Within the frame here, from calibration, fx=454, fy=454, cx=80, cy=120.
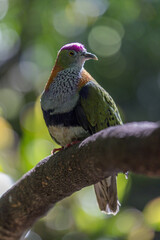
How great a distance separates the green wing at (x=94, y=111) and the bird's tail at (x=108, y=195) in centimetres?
34

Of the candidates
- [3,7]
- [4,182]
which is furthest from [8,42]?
[4,182]

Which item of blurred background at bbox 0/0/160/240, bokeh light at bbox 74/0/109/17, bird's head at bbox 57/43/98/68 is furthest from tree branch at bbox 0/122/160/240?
bokeh light at bbox 74/0/109/17

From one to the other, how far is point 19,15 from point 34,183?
3.55 meters

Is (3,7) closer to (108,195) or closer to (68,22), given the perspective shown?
(68,22)

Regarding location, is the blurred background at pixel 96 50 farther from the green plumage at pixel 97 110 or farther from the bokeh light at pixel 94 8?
the green plumage at pixel 97 110

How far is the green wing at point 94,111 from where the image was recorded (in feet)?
8.80

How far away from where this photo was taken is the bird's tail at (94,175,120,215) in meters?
2.77

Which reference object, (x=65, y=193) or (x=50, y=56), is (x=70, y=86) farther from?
(x=50, y=56)

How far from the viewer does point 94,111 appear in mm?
2707

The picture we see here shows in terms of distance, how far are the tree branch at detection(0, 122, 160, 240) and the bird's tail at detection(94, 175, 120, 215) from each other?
0.54 meters

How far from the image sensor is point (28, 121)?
3.76 metres

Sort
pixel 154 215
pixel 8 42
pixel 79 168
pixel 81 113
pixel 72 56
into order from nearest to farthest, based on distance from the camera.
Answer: pixel 79 168, pixel 81 113, pixel 72 56, pixel 154 215, pixel 8 42

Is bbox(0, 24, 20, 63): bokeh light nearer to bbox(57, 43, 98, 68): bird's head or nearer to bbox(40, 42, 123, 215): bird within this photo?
bbox(57, 43, 98, 68): bird's head

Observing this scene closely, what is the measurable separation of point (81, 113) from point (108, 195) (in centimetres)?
54
